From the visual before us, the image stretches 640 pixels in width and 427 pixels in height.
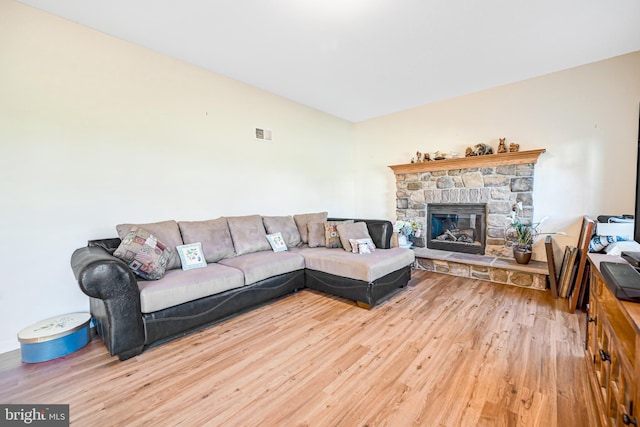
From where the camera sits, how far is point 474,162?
3.93 m

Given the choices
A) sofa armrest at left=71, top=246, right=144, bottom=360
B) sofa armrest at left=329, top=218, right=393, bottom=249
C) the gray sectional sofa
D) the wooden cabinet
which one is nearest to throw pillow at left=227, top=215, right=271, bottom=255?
the gray sectional sofa

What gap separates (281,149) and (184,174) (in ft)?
5.14

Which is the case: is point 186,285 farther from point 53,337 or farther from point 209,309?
point 53,337

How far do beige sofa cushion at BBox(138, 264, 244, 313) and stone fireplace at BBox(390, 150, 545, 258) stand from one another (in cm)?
331

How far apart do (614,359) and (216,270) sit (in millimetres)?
2705

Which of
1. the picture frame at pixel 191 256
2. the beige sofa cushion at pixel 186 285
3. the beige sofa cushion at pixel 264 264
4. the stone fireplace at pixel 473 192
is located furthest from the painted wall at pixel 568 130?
the picture frame at pixel 191 256

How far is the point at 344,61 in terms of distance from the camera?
3.05 m

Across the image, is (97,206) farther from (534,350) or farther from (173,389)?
(534,350)

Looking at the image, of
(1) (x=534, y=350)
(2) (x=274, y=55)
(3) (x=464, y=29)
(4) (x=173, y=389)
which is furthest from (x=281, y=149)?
(1) (x=534, y=350)

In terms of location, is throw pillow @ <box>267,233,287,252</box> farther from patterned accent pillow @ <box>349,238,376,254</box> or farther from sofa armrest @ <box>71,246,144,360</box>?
sofa armrest @ <box>71,246,144,360</box>

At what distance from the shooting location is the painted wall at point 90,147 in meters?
2.11

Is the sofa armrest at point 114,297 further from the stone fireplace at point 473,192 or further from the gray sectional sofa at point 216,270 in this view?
the stone fireplace at point 473,192

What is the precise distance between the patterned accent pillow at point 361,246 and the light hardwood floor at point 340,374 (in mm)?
781

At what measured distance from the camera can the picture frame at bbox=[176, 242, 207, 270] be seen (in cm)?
268
